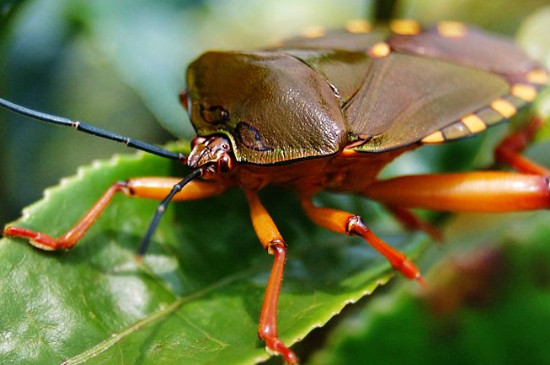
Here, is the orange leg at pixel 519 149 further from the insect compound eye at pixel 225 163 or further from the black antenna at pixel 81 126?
the black antenna at pixel 81 126

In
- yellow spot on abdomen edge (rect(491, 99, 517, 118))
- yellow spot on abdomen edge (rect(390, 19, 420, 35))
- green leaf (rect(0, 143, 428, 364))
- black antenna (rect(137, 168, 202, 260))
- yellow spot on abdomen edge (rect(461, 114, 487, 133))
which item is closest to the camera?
green leaf (rect(0, 143, 428, 364))

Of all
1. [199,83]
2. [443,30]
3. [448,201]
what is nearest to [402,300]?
[448,201]

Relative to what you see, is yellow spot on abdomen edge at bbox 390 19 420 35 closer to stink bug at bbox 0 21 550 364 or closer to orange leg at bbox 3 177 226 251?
stink bug at bbox 0 21 550 364

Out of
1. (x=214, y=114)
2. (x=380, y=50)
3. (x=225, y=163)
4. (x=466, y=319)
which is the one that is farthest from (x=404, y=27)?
(x=466, y=319)

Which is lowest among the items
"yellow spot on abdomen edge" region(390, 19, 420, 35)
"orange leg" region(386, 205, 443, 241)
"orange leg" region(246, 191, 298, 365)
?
"orange leg" region(386, 205, 443, 241)

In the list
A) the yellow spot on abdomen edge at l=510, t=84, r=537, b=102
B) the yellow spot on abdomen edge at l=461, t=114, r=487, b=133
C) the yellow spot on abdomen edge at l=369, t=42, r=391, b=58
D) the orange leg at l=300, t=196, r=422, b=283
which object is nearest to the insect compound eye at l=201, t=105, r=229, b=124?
the orange leg at l=300, t=196, r=422, b=283

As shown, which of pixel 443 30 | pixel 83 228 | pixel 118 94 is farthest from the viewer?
Answer: pixel 118 94

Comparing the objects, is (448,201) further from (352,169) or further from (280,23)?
(280,23)
